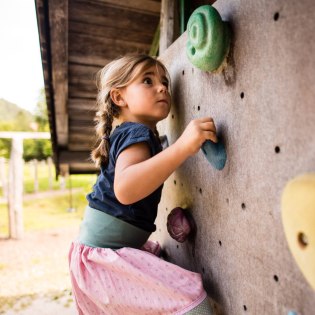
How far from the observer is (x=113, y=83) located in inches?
49.2

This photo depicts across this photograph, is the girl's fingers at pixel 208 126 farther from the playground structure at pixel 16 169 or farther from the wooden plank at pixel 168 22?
the playground structure at pixel 16 169

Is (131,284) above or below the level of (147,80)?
below

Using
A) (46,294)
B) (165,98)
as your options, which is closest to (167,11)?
(165,98)

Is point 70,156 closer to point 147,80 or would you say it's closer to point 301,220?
point 147,80

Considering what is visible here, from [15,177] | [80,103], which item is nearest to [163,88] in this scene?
[80,103]

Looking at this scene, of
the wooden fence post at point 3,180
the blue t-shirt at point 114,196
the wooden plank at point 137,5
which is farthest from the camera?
the wooden fence post at point 3,180

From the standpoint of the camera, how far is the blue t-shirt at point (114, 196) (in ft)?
3.34

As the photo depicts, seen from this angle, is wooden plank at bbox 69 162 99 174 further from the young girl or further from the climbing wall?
the climbing wall

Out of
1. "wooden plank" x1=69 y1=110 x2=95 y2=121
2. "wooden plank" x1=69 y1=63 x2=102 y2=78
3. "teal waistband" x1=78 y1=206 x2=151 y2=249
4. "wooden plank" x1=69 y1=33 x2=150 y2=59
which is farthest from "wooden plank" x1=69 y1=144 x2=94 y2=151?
"teal waistband" x1=78 y1=206 x2=151 y2=249

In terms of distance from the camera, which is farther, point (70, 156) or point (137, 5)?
point (70, 156)

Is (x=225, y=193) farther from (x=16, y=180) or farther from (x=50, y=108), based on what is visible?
(x=16, y=180)

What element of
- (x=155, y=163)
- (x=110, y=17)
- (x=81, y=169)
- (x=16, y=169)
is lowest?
(x=16, y=169)

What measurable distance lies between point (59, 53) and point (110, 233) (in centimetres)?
124

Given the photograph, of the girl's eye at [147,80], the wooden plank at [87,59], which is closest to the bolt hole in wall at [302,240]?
the girl's eye at [147,80]
